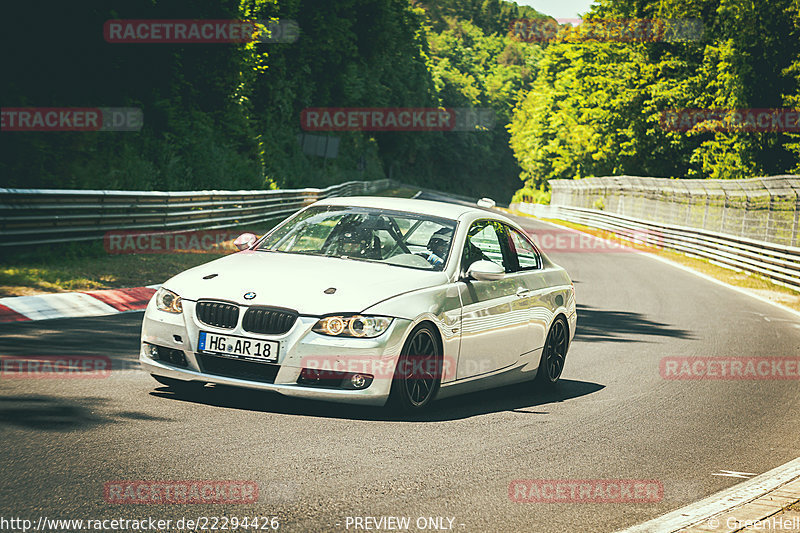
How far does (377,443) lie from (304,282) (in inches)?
52.1

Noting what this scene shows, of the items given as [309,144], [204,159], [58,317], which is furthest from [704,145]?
[58,317]

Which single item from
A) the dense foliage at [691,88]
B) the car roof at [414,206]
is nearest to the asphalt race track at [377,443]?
the car roof at [414,206]

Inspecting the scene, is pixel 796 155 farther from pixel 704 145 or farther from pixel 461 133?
pixel 461 133

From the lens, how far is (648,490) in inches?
231

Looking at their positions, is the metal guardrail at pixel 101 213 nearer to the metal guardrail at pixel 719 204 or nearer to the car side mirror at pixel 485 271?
the car side mirror at pixel 485 271

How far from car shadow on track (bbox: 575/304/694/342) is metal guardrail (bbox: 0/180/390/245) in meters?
8.44

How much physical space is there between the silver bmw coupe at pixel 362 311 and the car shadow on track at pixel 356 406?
5.7 inches

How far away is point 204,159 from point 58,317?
22809 millimetres

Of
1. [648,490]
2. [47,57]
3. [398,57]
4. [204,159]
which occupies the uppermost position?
[398,57]

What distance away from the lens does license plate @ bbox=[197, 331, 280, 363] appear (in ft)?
22.0

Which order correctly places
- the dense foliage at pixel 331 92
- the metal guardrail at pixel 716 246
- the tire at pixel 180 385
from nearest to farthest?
the tire at pixel 180 385 < the dense foliage at pixel 331 92 < the metal guardrail at pixel 716 246

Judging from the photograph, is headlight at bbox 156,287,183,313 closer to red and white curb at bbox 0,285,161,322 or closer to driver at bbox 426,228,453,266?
driver at bbox 426,228,453,266

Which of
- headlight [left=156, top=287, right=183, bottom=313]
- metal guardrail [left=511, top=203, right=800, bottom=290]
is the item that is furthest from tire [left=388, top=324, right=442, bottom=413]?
metal guardrail [left=511, top=203, right=800, bottom=290]

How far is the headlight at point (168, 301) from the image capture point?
706cm
